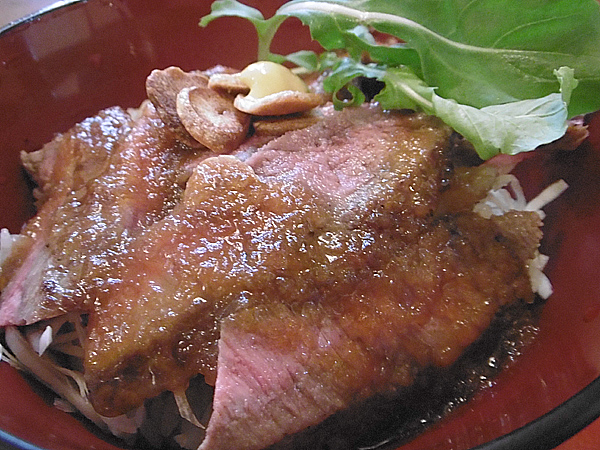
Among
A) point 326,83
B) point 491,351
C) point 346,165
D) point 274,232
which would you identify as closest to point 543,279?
point 491,351

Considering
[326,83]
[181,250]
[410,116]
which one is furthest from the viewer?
[326,83]

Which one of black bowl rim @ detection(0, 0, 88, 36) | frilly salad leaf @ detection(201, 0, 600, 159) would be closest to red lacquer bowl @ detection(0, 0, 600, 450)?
black bowl rim @ detection(0, 0, 88, 36)

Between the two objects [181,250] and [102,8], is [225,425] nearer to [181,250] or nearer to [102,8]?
[181,250]

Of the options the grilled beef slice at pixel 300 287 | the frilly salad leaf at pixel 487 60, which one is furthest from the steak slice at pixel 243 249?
the frilly salad leaf at pixel 487 60

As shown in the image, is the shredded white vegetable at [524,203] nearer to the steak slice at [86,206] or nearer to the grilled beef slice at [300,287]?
the grilled beef slice at [300,287]

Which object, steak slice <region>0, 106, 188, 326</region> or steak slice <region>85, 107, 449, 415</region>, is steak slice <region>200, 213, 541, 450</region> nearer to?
steak slice <region>85, 107, 449, 415</region>

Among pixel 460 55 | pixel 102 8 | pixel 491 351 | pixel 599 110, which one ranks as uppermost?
pixel 102 8
